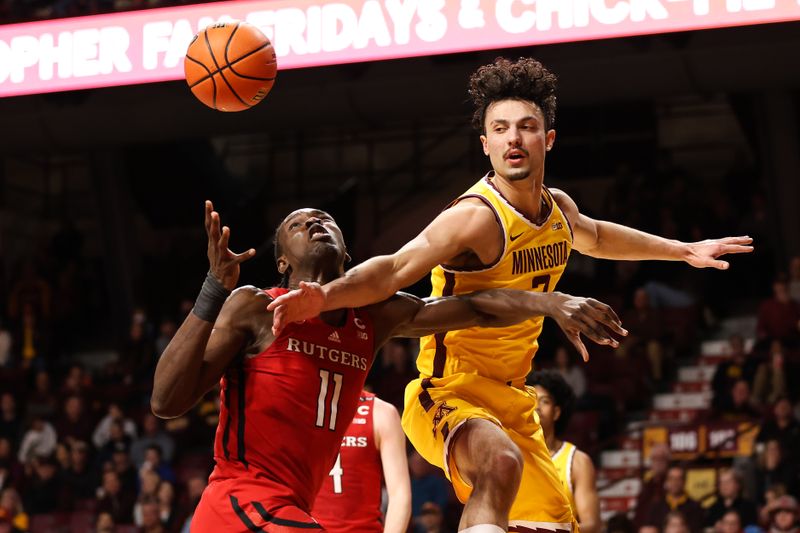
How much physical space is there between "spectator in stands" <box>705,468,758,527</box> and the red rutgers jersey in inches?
197

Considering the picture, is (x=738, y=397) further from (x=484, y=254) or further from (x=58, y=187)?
(x=58, y=187)

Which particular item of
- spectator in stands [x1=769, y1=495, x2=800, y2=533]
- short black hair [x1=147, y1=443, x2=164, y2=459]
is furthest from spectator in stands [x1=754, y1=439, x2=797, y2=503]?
short black hair [x1=147, y1=443, x2=164, y2=459]

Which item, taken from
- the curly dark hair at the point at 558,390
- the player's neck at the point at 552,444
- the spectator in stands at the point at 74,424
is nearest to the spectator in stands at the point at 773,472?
the curly dark hair at the point at 558,390

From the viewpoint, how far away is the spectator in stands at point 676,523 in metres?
10.1

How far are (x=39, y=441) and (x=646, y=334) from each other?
7.47 m

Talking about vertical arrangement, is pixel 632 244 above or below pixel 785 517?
above

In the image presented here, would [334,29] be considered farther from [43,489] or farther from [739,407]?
[43,489]

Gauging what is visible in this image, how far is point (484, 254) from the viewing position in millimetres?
5547

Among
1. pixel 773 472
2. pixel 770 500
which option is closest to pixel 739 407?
pixel 773 472

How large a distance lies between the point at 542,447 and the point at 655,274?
10922 mm

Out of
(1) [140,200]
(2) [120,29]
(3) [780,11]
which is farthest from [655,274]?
(1) [140,200]

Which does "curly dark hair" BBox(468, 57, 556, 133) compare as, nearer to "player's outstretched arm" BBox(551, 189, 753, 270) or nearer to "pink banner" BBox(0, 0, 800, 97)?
"player's outstretched arm" BBox(551, 189, 753, 270)

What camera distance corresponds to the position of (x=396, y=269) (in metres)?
5.23

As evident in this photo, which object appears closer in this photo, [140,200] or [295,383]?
[295,383]
